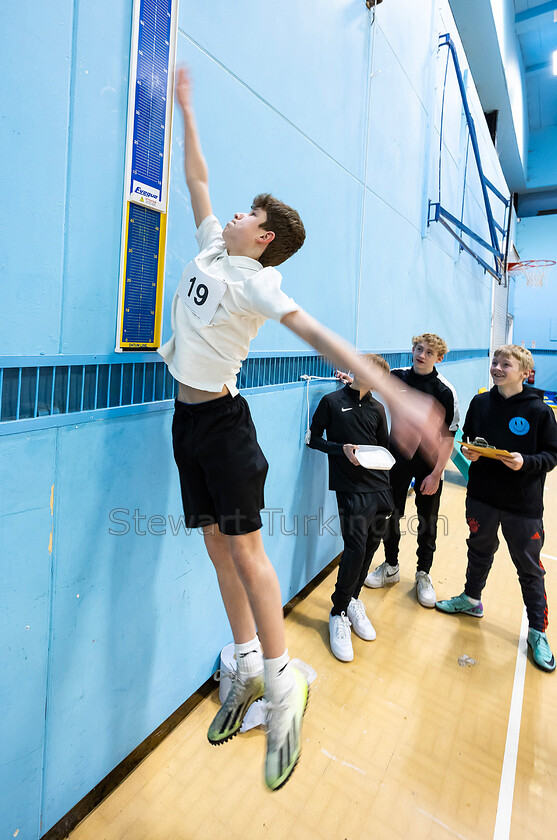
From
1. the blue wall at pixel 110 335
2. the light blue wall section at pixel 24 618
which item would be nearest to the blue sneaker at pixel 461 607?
the blue wall at pixel 110 335

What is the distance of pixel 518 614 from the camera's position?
2623 mm

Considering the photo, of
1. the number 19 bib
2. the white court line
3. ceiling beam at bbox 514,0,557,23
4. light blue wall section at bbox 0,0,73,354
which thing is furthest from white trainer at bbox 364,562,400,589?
ceiling beam at bbox 514,0,557,23

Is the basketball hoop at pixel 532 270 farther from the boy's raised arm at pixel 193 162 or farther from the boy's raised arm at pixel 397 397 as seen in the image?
the boy's raised arm at pixel 397 397

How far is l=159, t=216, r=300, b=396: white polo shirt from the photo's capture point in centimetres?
106

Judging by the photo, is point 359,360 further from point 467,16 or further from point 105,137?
point 467,16

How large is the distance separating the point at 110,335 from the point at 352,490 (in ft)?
4.99

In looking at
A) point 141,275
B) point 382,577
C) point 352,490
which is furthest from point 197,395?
point 382,577

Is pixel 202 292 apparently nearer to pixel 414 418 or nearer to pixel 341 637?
pixel 414 418

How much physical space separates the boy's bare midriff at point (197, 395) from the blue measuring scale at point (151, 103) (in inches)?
22.7

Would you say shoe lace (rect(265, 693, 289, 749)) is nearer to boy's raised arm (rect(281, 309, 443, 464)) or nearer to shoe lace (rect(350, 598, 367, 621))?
boy's raised arm (rect(281, 309, 443, 464))

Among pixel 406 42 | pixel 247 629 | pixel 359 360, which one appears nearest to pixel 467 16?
pixel 406 42

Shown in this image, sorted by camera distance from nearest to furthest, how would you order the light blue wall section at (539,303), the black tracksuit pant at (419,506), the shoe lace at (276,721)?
the shoe lace at (276,721) < the black tracksuit pant at (419,506) < the light blue wall section at (539,303)

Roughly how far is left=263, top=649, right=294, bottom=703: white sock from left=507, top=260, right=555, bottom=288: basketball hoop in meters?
12.4

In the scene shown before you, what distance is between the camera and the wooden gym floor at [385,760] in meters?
1.38
